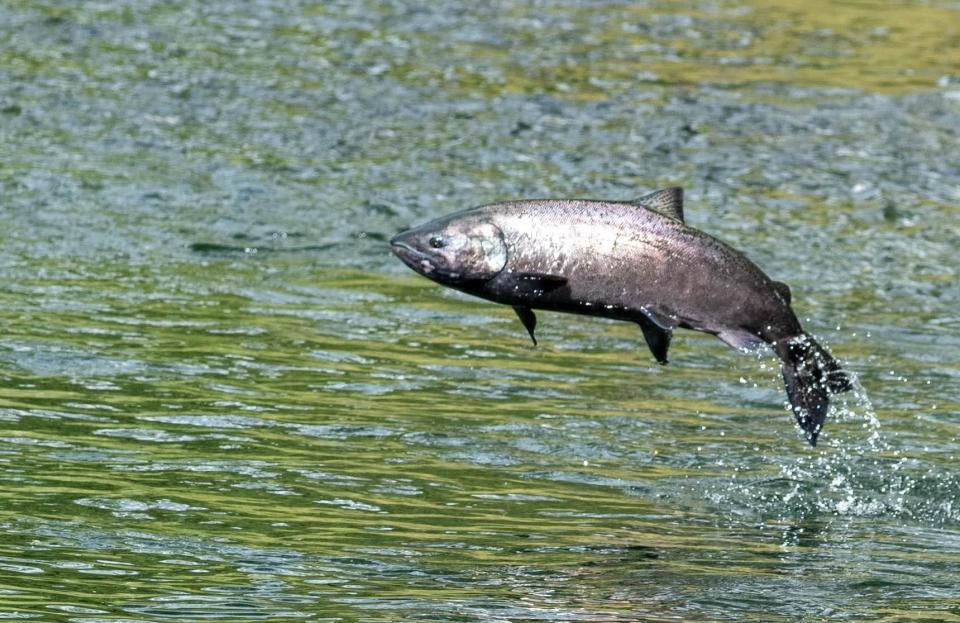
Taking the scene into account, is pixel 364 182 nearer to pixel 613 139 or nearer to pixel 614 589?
pixel 613 139

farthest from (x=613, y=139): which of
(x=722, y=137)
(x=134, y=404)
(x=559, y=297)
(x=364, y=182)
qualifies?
(x=559, y=297)

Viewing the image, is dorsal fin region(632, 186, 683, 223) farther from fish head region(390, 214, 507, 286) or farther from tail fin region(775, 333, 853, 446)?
tail fin region(775, 333, 853, 446)

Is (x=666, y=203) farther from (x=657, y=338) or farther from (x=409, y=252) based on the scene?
(x=409, y=252)

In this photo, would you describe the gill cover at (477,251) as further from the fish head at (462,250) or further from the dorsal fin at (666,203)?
the dorsal fin at (666,203)

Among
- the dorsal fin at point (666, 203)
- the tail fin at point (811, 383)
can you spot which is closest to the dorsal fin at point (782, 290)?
the tail fin at point (811, 383)

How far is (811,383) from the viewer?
24.7ft

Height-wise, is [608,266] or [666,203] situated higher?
[666,203]

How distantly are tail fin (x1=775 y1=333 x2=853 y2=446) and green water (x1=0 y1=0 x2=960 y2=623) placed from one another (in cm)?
50

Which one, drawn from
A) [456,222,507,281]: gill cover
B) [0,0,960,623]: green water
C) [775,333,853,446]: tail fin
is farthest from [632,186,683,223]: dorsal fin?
[0,0,960,623]: green water

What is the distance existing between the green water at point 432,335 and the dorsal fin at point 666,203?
1180 millimetres

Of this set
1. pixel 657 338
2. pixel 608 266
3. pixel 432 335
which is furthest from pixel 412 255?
pixel 432 335

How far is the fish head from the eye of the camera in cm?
704

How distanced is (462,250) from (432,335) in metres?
4.11

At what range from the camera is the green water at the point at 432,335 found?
23.4 feet
